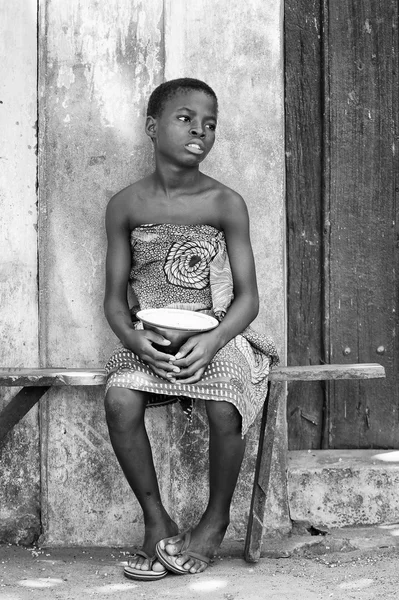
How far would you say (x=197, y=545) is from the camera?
128 inches

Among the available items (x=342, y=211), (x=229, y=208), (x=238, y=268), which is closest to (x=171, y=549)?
(x=238, y=268)

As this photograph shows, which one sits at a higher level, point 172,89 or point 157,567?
point 172,89

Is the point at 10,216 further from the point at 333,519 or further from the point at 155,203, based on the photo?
the point at 333,519

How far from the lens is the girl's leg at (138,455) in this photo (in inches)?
126

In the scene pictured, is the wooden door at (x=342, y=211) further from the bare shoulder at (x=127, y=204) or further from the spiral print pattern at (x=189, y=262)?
the bare shoulder at (x=127, y=204)

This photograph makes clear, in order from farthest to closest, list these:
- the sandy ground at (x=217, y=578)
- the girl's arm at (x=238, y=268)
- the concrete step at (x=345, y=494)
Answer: the concrete step at (x=345, y=494) → the girl's arm at (x=238, y=268) → the sandy ground at (x=217, y=578)

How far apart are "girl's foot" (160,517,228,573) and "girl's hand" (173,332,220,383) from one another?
50 cm

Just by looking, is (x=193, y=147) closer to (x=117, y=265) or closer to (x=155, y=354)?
(x=117, y=265)

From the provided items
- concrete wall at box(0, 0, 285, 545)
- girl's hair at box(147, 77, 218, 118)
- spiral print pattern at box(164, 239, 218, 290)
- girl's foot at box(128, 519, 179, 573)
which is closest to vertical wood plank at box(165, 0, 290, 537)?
concrete wall at box(0, 0, 285, 545)

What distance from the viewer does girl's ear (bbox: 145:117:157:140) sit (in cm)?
344

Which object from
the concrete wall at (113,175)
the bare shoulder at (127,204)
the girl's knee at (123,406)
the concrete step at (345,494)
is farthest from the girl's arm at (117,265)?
the concrete step at (345,494)

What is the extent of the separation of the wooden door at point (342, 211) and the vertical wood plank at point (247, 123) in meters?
0.21

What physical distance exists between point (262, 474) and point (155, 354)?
→ 57 cm

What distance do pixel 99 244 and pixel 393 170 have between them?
1161mm
